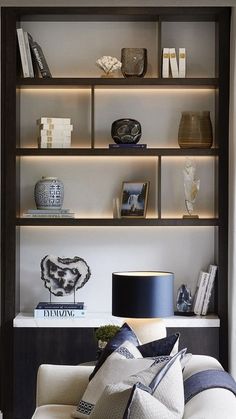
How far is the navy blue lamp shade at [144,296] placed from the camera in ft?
14.6

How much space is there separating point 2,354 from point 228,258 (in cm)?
154

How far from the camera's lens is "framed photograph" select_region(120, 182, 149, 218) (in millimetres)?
5629

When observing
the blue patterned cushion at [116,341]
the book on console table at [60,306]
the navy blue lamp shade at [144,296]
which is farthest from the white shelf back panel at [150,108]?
the blue patterned cushion at [116,341]

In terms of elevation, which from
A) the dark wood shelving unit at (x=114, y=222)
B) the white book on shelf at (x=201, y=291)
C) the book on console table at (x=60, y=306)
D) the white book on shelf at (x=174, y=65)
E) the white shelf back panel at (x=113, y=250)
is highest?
the white book on shelf at (x=174, y=65)

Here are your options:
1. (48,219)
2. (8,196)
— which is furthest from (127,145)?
(8,196)

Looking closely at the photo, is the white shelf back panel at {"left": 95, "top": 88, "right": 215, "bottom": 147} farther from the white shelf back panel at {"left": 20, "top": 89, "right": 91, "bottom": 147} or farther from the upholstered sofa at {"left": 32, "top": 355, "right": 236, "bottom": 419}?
the upholstered sofa at {"left": 32, "top": 355, "right": 236, "bottom": 419}

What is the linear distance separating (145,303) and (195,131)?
155 cm

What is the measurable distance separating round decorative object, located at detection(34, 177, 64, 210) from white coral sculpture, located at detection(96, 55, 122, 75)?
766 millimetres

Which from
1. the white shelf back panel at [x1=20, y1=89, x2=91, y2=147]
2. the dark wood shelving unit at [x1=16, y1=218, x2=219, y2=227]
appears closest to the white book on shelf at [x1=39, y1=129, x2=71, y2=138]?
the white shelf back panel at [x1=20, y1=89, x2=91, y2=147]

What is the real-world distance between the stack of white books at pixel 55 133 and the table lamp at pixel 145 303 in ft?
4.53

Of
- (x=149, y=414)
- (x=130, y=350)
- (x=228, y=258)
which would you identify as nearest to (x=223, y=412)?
(x=149, y=414)

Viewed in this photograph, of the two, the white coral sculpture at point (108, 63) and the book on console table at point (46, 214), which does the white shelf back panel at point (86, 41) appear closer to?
the white coral sculpture at point (108, 63)

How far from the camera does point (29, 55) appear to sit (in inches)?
219

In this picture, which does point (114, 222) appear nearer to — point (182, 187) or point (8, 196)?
point (182, 187)
